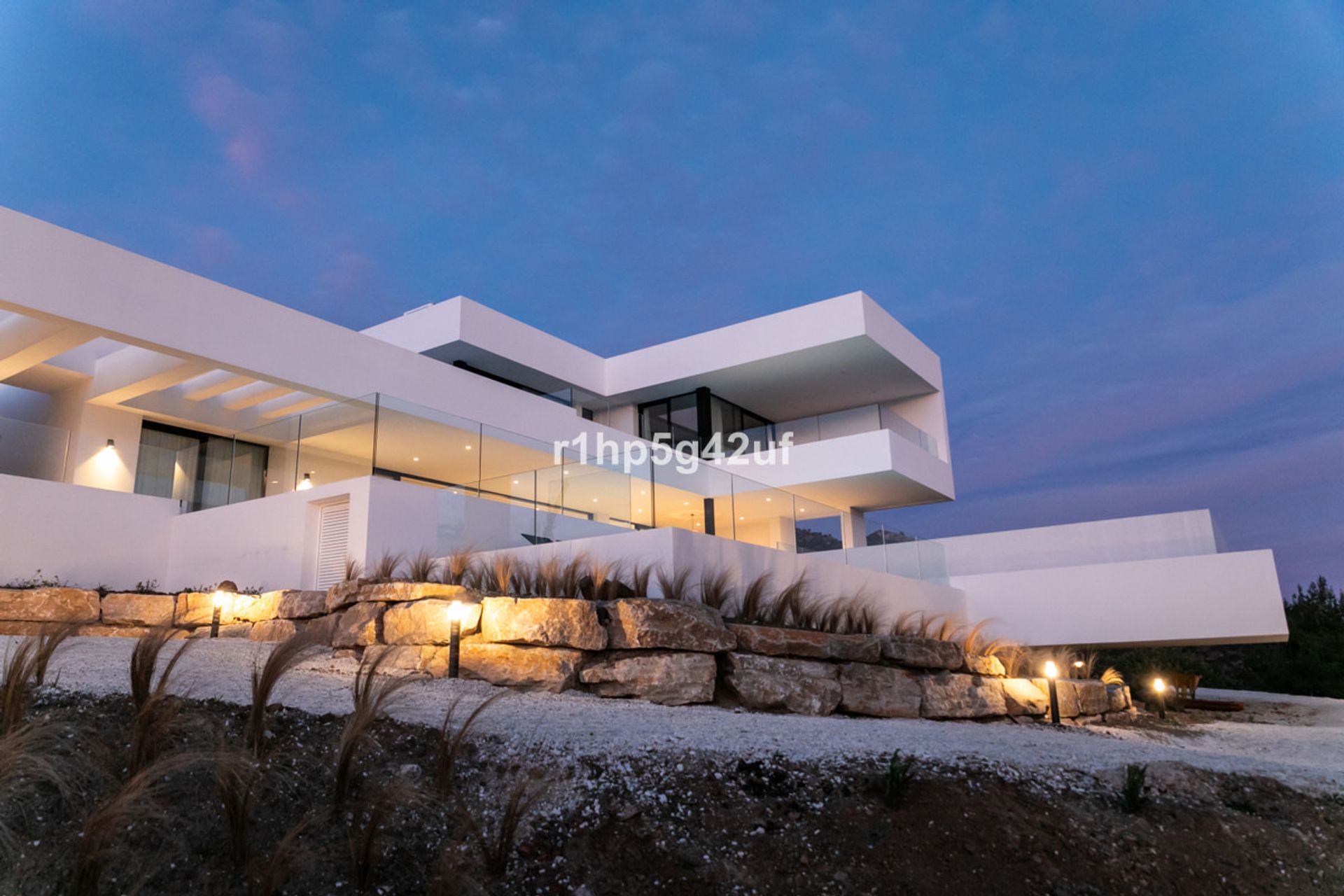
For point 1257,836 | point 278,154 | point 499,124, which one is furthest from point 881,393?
point 278,154

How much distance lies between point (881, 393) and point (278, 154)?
3847 cm

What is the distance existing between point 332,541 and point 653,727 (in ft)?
18.3

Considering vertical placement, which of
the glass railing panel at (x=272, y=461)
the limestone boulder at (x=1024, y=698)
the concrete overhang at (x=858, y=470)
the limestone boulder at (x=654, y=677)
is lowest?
the limestone boulder at (x=1024, y=698)

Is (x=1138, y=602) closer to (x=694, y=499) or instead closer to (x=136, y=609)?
(x=694, y=499)

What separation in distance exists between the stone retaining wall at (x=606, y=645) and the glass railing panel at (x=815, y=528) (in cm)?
215

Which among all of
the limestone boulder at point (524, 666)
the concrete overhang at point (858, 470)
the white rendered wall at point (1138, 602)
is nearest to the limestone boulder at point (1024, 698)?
the white rendered wall at point (1138, 602)

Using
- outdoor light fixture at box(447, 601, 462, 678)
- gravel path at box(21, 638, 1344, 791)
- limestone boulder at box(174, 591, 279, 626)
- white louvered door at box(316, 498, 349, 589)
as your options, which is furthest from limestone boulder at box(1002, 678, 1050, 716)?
limestone boulder at box(174, 591, 279, 626)

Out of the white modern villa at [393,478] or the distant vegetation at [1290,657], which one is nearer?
the white modern villa at [393,478]

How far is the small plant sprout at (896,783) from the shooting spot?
3.94m

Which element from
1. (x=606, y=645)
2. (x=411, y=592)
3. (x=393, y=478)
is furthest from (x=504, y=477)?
(x=606, y=645)

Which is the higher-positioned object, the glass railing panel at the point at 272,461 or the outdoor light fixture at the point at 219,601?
the glass railing panel at the point at 272,461

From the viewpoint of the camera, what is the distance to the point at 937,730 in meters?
6.26

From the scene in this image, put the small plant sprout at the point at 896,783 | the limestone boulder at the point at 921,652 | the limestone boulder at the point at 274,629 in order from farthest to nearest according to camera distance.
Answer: the limestone boulder at the point at 274,629
the limestone boulder at the point at 921,652
the small plant sprout at the point at 896,783

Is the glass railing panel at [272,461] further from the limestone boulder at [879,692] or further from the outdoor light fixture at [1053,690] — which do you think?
the outdoor light fixture at [1053,690]
